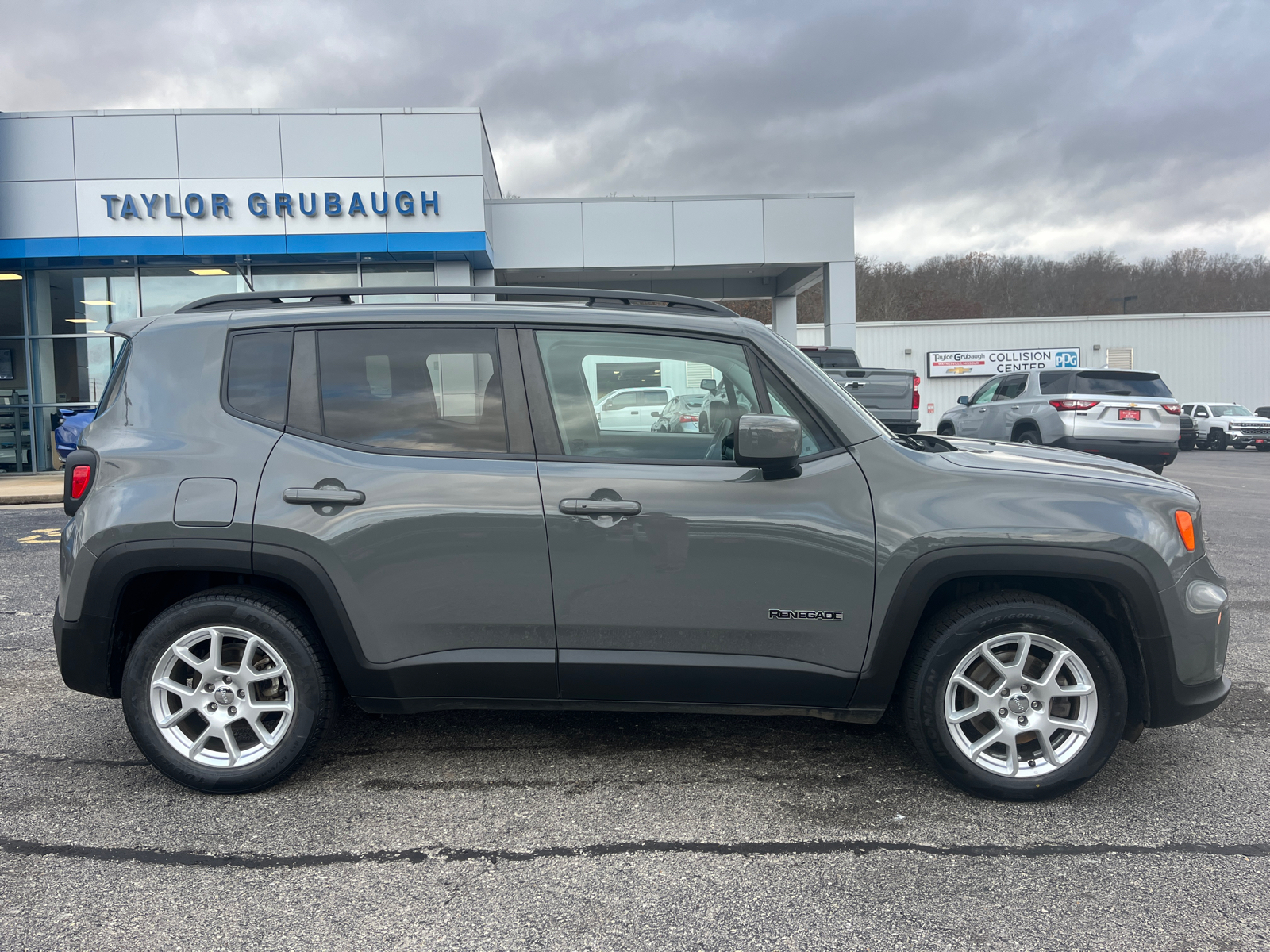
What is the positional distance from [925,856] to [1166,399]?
12.2 meters

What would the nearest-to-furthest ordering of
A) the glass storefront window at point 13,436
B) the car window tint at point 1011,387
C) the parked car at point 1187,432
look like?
the car window tint at point 1011,387, the glass storefront window at point 13,436, the parked car at point 1187,432

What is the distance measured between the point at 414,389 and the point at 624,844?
1.73 meters

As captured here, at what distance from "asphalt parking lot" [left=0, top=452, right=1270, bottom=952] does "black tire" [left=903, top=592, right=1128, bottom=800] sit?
0.11 meters

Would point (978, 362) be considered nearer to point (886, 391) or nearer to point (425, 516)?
point (886, 391)

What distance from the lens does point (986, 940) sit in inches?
91.4

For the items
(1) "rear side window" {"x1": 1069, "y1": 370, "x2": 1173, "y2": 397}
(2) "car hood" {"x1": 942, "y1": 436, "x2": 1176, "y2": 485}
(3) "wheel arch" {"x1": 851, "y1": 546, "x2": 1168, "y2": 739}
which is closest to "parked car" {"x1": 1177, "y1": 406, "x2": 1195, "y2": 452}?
(1) "rear side window" {"x1": 1069, "y1": 370, "x2": 1173, "y2": 397}

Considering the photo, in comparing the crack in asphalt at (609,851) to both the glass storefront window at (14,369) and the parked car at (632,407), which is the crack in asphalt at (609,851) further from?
the glass storefront window at (14,369)

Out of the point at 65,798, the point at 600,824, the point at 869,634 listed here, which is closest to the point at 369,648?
the point at 600,824

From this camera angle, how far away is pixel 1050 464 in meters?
3.27

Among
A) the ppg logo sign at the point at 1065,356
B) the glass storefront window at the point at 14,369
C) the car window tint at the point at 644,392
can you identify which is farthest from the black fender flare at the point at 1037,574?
the ppg logo sign at the point at 1065,356

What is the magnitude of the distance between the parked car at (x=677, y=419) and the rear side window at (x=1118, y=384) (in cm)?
1150

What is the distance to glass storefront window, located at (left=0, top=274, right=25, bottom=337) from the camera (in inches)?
708

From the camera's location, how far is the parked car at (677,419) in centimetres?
318

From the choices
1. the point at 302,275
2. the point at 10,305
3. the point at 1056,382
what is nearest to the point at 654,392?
the point at 1056,382
